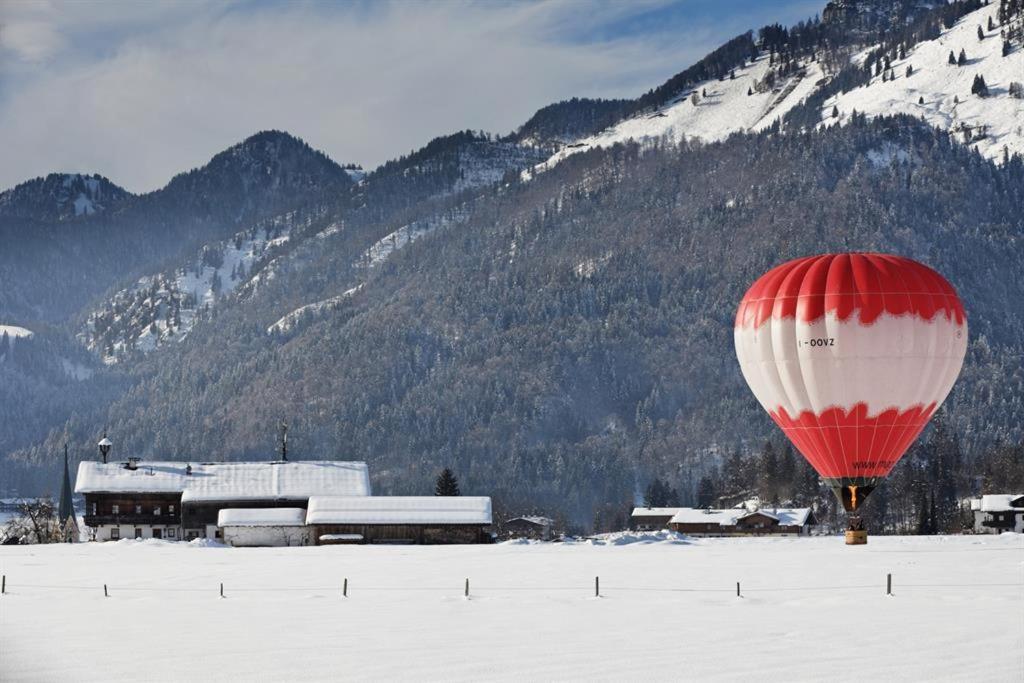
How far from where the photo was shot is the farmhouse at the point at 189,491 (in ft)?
351

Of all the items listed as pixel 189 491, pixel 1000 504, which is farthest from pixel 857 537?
pixel 1000 504

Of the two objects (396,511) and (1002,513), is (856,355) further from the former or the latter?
(1002,513)

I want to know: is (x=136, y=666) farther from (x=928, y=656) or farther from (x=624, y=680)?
(x=928, y=656)

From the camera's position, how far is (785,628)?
46906 millimetres

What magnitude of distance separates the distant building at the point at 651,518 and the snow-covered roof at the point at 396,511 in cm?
8242

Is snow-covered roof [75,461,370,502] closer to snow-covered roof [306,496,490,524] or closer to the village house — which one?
snow-covered roof [306,496,490,524]

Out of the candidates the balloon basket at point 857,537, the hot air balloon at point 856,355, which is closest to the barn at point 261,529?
the balloon basket at point 857,537

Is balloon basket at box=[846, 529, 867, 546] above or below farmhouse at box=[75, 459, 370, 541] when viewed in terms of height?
below

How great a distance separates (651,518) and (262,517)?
8885 cm

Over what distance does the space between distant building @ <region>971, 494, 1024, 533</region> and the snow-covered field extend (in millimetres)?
71467

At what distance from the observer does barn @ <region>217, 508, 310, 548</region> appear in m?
100

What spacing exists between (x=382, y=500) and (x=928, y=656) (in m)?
64.4

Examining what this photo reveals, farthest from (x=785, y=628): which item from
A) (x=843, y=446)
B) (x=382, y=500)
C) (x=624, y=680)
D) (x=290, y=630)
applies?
(x=382, y=500)

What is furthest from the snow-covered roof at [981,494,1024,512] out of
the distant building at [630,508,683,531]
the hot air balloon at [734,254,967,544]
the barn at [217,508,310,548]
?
the hot air balloon at [734,254,967,544]
